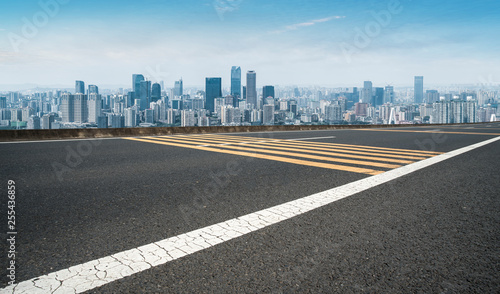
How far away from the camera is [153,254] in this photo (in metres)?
2.34

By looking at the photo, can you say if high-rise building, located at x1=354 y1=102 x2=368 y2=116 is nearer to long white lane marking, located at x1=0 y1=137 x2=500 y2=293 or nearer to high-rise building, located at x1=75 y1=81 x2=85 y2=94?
high-rise building, located at x1=75 y1=81 x2=85 y2=94

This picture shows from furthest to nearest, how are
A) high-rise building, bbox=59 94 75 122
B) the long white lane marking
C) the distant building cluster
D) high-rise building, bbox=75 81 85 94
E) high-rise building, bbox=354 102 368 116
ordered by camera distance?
high-rise building, bbox=354 102 368 116, high-rise building, bbox=75 81 85 94, high-rise building, bbox=59 94 75 122, the distant building cluster, the long white lane marking

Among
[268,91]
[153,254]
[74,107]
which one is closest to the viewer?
[153,254]

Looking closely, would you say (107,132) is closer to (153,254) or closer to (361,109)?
(153,254)

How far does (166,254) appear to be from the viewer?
7.65 ft

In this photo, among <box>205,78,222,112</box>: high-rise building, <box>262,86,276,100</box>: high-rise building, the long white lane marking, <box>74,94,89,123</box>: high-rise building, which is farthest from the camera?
A: <box>262,86,276,100</box>: high-rise building

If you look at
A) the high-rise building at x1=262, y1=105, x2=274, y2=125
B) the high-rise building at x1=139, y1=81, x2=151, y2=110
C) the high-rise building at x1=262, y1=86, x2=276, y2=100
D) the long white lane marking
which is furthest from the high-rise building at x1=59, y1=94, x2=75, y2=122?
the high-rise building at x1=262, y1=86, x2=276, y2=100

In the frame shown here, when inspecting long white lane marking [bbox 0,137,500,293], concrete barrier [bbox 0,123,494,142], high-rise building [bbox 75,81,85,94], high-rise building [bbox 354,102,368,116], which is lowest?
long white lane marking [bbox 0,137,500,293]

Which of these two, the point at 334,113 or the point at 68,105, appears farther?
the point at 334,113

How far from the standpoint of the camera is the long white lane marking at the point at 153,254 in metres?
1.91

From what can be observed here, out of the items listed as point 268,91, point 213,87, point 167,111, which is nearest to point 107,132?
A: point 167,111

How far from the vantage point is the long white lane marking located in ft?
6.26

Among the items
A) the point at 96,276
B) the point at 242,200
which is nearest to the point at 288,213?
the point at 242,200

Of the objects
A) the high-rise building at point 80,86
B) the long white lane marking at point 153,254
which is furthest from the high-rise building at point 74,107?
the high-rise building at point 80,86
